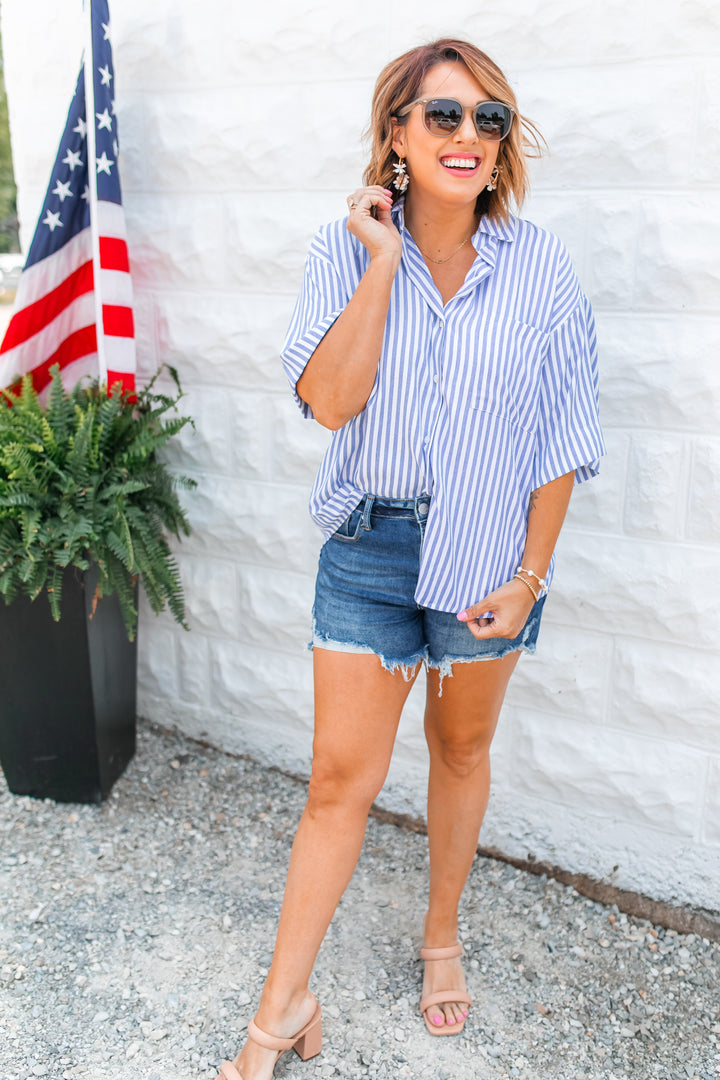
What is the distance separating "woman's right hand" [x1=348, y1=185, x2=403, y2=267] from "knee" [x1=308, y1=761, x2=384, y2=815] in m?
0.95

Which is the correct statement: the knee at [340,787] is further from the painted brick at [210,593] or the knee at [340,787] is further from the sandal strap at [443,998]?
the painted brick at [210,593]

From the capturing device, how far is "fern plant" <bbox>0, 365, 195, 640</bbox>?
2.54 metres

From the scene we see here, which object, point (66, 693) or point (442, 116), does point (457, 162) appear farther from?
point (66, 693)

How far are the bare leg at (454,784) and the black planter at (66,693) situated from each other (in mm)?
1140

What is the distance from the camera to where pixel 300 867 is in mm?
1889

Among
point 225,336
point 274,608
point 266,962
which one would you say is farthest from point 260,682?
point 225,336

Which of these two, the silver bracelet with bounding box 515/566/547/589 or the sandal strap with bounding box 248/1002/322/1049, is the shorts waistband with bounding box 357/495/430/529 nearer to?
the silver bracelet with bounding box 515/566/547/589

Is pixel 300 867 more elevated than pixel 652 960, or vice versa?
pixel 300 867

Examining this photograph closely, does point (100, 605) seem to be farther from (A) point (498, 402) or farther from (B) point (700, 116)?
(B) point (700, 116)

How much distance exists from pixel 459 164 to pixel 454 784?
125 cm

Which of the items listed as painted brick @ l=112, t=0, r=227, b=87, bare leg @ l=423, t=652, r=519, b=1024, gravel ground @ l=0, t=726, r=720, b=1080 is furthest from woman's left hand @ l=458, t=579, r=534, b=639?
painted brick @ l=112, t=0, r=227, b=87

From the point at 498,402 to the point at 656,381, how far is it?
0.71 meters

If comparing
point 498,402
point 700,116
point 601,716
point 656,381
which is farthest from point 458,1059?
point 700,116

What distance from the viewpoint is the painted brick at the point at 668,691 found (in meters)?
2.37
